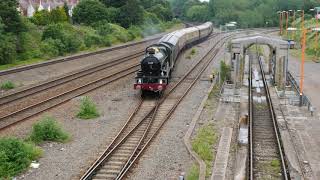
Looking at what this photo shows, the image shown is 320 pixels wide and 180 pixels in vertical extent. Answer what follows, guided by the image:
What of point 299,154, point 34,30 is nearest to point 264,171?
point 299,154

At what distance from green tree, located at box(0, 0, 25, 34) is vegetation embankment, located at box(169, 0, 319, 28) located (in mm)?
82180

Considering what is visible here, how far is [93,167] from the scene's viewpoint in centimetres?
1580

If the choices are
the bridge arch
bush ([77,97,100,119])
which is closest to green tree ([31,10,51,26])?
the bridge arch

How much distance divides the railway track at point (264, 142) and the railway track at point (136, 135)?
4165mm

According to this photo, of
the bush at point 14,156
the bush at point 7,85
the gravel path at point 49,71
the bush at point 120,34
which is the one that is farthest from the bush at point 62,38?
the bush at point 14,156

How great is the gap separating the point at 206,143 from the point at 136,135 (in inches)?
127

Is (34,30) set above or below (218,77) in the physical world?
above

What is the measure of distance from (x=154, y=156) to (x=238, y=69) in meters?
16.2

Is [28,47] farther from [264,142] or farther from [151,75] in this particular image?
[264,142]

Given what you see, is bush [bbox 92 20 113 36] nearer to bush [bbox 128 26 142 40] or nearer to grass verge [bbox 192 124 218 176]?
bush [bbox 128 26 142 40]

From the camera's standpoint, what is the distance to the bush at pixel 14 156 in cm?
A: 1549

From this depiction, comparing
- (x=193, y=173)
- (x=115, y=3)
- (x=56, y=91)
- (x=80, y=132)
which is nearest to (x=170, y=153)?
(x=193, y=173)

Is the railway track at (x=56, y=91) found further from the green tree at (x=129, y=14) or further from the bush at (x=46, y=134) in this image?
the green tree at (x=129, y=14)

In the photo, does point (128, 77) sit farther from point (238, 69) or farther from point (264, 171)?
point (264, 171)
